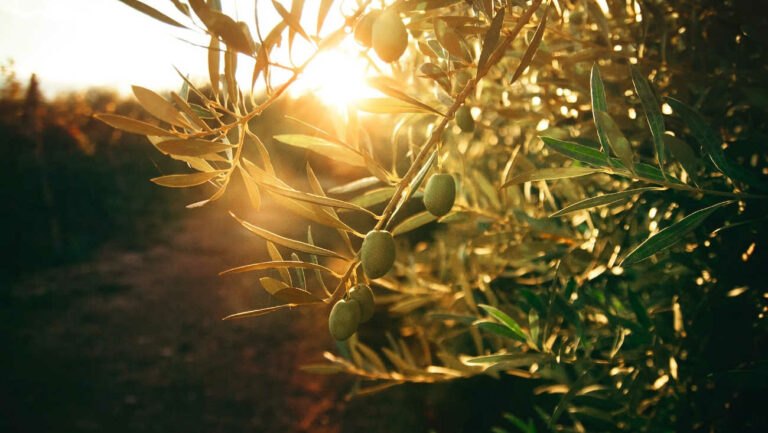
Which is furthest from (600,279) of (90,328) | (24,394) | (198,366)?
(90,328)

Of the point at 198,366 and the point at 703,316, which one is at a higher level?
the point at 703,316

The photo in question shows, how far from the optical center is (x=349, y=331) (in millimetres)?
377

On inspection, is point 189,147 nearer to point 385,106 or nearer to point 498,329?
point 385,106

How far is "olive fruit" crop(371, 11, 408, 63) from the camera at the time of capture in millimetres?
348

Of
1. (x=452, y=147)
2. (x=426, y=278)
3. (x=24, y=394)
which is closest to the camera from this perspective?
(x=452, y=147)

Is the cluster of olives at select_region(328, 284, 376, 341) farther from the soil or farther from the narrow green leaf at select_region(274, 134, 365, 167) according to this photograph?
the soil

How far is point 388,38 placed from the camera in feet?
1.14

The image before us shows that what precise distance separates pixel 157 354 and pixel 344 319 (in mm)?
3822

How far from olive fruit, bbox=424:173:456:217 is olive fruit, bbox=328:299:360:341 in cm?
10

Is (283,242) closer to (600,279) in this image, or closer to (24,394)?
(600,279)

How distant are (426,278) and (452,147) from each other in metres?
0.54

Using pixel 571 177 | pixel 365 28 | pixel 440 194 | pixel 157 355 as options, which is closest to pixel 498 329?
pixel 571 177

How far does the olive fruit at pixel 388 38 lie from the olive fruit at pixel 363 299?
0.58 feet

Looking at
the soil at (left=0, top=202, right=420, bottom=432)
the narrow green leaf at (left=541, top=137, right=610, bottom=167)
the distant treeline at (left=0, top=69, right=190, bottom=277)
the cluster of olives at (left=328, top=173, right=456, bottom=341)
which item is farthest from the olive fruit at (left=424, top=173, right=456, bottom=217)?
the distant treeline at (left=0, top=69, right=190, bottom=277)
